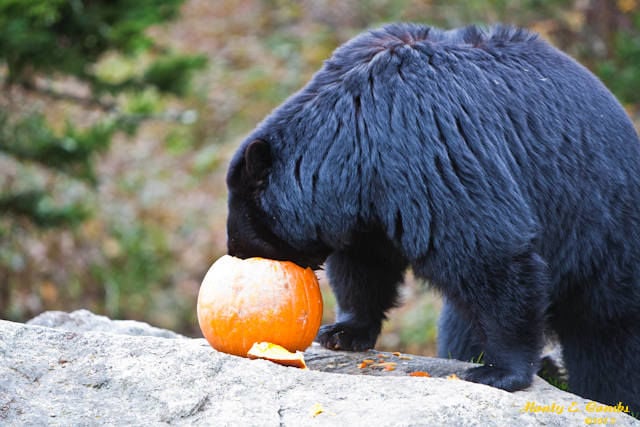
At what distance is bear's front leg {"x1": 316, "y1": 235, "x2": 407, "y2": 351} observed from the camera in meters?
4.76

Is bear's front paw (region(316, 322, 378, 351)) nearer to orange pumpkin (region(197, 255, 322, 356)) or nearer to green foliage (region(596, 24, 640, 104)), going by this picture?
orange pumpkin (region(197, 255, 322, 356))

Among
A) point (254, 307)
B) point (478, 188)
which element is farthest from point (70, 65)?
point (478, 188)

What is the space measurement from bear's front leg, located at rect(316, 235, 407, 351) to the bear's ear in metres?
0.76

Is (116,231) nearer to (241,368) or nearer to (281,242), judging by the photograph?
(281,242)

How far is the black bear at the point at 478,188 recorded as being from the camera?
3836mm

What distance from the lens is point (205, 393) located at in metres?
3.31

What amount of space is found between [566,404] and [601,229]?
1.03m

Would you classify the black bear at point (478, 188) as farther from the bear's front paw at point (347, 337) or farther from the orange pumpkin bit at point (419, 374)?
the bear's front paw at point (347, 337)

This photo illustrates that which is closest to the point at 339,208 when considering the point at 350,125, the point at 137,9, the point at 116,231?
the point at 350,125

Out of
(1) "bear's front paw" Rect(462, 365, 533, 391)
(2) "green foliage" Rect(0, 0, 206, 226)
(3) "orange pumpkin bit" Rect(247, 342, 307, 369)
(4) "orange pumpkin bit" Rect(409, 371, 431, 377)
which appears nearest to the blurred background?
(2) "green foliage" Rect(0, 0, 206, 226)

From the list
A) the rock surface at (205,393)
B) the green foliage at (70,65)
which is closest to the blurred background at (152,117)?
the green foliage at (70,65)

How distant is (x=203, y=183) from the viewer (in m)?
12.5

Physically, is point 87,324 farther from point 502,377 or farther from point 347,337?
point 502,377

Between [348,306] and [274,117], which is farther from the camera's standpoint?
[348,306]
